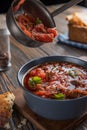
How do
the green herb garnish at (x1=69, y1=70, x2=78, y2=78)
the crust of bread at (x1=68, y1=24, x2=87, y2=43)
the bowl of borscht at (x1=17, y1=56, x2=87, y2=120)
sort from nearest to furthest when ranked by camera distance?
the bowl of borscht at (x1=17, y1=56, x2=87, y2=120), the green herb garnish at (x1=69, y1=70, x2=78, y2=78), the crust of bread at (x1=68, y1=24, x2=87, y2=43)

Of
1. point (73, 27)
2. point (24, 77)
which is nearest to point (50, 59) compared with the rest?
point (24, 77)

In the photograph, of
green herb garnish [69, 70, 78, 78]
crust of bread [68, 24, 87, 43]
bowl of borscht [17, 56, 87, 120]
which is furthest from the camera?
crust of bread [68, 24, 87, 43]

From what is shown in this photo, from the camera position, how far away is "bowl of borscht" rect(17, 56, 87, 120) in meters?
0.71

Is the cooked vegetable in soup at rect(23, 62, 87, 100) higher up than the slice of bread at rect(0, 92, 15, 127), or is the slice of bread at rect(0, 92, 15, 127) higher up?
the cooked vegetable in soup at rect(23, 62, 87, 100)

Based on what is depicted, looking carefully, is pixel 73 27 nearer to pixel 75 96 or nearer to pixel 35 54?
pixel 35 54

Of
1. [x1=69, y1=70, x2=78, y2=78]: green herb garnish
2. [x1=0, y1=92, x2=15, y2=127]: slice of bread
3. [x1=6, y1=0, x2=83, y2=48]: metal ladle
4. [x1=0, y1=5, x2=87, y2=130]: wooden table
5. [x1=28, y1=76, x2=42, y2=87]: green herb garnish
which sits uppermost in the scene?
[x1=6, y1=0, x2=83, y2=48]: metal ladle

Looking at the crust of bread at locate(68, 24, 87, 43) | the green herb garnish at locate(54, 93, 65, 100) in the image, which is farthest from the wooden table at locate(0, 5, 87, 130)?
the green herb garnish at locate(54, 93, 65, 100)

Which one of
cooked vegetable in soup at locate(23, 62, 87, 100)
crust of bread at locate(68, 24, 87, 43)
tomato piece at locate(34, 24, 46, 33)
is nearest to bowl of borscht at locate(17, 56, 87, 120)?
cooked vegetable in soup at locate(23, 62, 87, 100)

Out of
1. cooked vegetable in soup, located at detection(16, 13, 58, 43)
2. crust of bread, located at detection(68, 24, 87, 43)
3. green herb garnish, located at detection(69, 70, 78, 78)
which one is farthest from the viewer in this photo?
crust of bread, located at detection(68, 24, 87, 43)

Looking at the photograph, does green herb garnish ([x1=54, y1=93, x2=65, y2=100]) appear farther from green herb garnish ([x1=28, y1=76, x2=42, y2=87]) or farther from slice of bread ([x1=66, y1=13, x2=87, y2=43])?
slice of bread ([x1=66, y1=13, x2=87, y2=43])

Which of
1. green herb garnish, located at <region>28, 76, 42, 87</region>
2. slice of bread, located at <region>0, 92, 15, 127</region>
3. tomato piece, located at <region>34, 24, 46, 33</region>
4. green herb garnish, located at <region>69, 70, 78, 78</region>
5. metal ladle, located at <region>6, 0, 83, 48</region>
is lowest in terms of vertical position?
slice of bread, located at <region>0, 92, 15, 127</region>

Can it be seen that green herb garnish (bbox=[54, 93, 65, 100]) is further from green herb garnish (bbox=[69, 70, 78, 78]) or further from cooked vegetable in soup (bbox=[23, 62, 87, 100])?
green herb garnish (bbox=[69, 70, 78, 78])

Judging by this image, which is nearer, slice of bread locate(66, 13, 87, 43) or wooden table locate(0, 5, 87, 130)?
wooden table locate(0, 5, 87, 130)

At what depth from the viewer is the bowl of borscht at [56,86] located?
71cm
